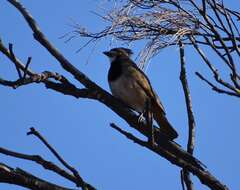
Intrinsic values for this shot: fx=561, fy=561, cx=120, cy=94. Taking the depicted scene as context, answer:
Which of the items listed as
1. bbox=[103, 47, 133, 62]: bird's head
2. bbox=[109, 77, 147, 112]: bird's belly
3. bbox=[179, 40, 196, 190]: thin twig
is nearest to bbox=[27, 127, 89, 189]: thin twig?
bbox=[179, 40, 196, 190]: thin twig

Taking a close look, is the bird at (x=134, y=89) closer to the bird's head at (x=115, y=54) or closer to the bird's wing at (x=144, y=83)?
the bird's wing at (x=144, y=83)

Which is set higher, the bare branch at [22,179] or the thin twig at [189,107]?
the thin twig at [189,107]

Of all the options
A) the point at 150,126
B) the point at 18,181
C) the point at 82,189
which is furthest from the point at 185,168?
the point at 18,181

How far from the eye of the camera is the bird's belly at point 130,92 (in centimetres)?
500

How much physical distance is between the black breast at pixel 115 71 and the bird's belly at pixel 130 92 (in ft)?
0.35

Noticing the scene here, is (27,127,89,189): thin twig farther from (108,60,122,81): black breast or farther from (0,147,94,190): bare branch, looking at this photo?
(108,60,122,81): black breast

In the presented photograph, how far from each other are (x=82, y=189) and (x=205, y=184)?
0.43 metres

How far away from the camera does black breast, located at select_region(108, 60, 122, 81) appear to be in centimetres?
526

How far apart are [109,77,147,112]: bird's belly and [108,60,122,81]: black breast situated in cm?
11

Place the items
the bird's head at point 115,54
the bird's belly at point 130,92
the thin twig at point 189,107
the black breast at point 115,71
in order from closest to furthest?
the thin twig at point 189,107, the bird's belly at point 130,92, the black breast at point 115,71, the bird's head at point 115,54

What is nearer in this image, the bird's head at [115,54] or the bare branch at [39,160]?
the bare branch at [39,160]

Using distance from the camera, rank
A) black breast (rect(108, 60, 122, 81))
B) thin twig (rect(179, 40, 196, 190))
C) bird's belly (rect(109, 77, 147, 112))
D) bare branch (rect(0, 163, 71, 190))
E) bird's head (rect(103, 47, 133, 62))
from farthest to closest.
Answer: bird's head (rect(103, 47, 133, 62)), black breast (rect(108, 60, 122, 81)), bird's belly (rect(109, 77, 147, 112)), thin twig (rect(179, 40, 196, 190)), bare branch (rect(0, 163, 71, 190))

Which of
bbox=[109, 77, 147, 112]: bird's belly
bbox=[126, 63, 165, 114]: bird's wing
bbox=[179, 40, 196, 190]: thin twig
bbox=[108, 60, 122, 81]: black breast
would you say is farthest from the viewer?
bbox=[108, 60, 122, 81]: black breast

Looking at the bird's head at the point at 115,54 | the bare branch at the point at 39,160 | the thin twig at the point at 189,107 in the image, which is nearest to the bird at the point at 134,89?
the bird's head at the point at 115,54
